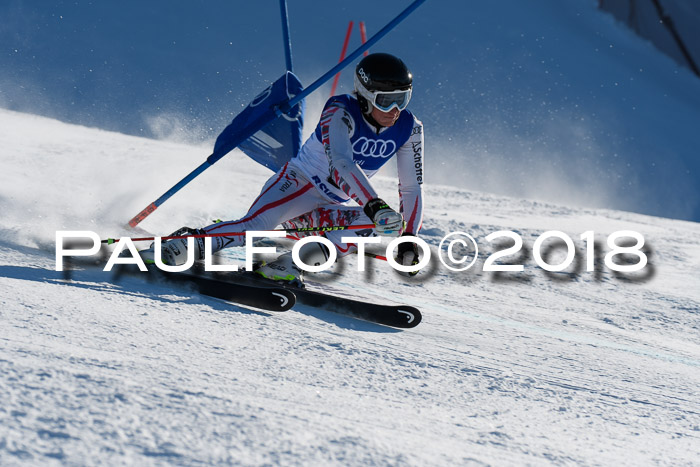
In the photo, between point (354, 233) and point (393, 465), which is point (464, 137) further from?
point (393, 465)

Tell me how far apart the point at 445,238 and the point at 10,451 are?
4.57 metres

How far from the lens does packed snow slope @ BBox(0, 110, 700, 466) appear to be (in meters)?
1.78

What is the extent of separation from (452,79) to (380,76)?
12.0 metres

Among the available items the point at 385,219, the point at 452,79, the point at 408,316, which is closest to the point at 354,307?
the point at 408,316

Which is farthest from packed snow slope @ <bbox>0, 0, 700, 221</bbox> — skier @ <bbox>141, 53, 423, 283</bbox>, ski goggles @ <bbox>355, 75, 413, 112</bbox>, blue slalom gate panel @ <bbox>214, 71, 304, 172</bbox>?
ski goggles @ <bbox>355, 75, 413, 112</bbox>

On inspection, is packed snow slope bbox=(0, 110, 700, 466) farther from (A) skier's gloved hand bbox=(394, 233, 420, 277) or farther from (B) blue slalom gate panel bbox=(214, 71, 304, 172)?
(B) blue slalom gate panel bbox=(214, 71, 304, 172)

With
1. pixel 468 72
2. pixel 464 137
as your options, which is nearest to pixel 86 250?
pixel 464 137

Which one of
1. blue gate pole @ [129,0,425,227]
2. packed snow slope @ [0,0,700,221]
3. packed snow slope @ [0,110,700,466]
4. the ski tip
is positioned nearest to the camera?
packed snow slope @ [0,110,700,466]

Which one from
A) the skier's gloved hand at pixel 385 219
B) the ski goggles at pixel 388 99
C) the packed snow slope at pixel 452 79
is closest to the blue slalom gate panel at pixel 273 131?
the ski goggles at pixel 388 99

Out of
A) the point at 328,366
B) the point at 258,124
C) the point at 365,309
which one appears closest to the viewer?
the point at 328,366

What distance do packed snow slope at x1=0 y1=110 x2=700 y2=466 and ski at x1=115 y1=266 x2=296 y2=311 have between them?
0.25 ft

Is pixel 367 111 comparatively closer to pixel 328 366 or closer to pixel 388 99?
pixel 388 99

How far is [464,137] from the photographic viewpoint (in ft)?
43.9

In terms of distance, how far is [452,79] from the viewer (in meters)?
15.2
